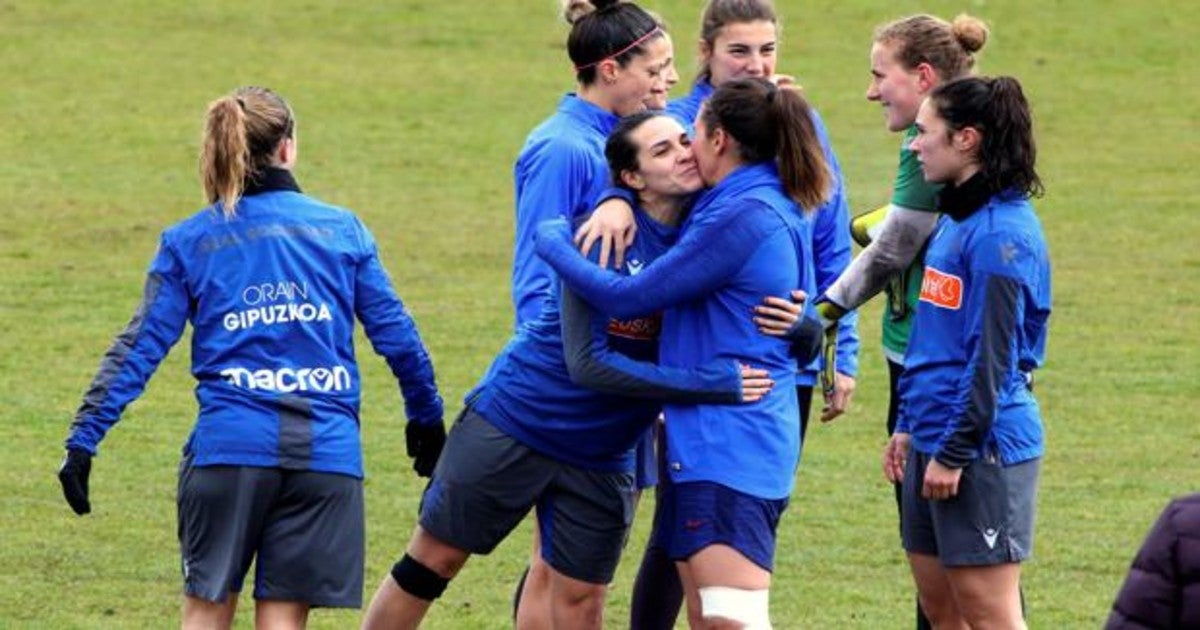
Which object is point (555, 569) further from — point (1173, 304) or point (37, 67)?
point (37, 67)

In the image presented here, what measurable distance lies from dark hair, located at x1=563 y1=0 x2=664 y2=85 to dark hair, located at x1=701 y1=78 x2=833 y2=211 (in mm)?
921

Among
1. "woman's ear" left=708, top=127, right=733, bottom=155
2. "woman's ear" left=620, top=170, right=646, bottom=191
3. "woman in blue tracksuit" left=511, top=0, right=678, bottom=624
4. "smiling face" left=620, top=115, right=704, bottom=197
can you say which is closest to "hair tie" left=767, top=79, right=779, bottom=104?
"woman's ear" left=708, top=127, right=733, bottom=155

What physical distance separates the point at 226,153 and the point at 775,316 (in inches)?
58.6

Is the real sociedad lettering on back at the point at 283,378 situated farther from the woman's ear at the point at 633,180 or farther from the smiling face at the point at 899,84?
the smiling face at the point at 899,84

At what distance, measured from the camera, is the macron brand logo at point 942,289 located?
6.48 metres

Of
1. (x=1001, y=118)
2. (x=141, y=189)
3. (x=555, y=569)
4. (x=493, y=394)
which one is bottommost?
(x=141, y=189)

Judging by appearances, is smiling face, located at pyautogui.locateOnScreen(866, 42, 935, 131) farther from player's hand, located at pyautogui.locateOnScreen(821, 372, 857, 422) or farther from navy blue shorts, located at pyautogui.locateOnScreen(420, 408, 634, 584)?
navy blue shorts, located at pyautogui.locateOnScreen(420, 408, 634, 584)

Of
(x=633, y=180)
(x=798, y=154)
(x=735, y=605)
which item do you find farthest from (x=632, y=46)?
(x=735, y=605)

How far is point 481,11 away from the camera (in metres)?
28.4

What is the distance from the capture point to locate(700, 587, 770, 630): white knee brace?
20.0 ft

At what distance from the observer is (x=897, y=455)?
6922 millimetres

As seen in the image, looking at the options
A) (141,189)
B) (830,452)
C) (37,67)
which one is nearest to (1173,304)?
(830,452)

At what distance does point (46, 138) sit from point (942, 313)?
16238 mm

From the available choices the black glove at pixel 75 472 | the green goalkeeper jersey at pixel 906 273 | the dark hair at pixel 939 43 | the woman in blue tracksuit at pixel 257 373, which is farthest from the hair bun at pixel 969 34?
the black glove at pixel 75 472
